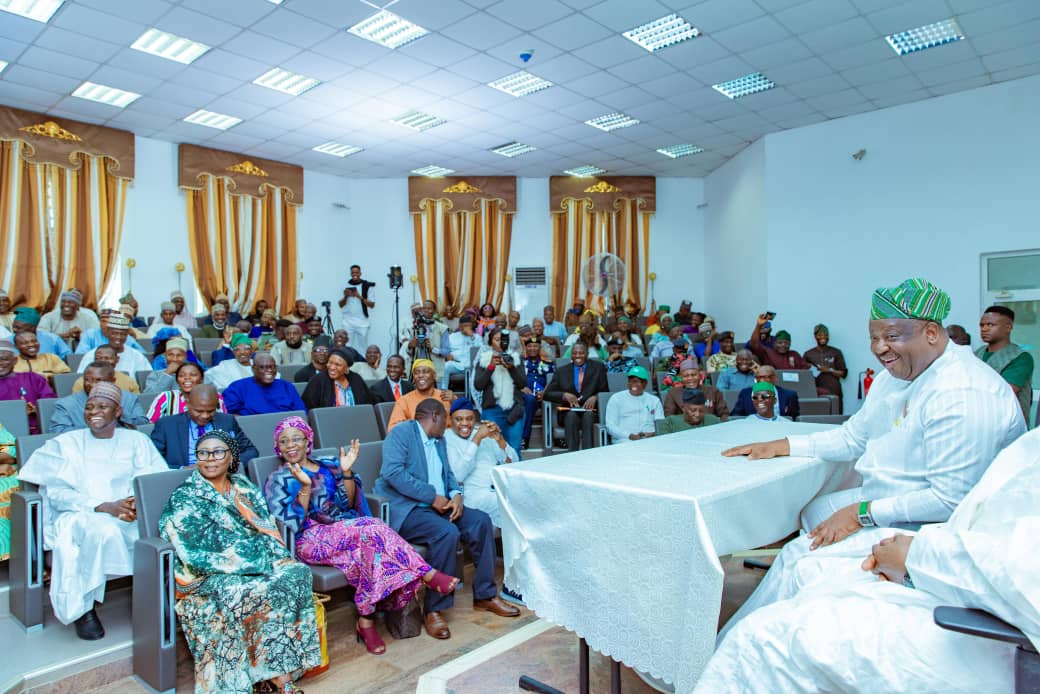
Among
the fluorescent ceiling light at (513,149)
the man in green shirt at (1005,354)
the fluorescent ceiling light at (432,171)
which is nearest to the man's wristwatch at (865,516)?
the man in green shirt at (1005,354)

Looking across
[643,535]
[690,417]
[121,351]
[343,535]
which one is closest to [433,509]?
[343,535]

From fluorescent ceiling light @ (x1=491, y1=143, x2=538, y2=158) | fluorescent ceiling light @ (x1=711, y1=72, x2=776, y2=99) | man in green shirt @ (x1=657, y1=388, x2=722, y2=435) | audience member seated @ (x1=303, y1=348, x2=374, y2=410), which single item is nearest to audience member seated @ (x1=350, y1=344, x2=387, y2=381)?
audience member seated @ (x1=303, y1=348, x2=374, y2=410)

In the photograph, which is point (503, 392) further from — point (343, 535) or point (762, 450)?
point (762, 450)

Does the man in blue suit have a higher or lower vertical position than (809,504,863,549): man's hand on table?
lower

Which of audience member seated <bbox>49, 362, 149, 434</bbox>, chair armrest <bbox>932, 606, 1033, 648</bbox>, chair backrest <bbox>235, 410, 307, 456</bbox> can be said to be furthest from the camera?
chair backrest <bbox>235, 410, 307, 456</bbox>

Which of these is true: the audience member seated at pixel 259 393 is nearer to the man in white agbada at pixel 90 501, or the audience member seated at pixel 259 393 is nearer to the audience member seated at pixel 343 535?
the man in white agbada at pixel 90 501

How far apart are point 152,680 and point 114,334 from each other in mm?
3879

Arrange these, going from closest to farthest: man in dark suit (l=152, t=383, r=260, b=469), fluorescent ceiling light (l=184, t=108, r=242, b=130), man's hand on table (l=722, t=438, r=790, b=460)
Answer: man's hand on table (l=722, t=438, r=790, b=460) → man in dark suit (l=152, t=383, r=260, b=469) → fluorescent ceiling light (l=184, t=108, r=242, b=130)

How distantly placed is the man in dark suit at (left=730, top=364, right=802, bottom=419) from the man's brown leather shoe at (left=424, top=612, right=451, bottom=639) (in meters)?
3.33

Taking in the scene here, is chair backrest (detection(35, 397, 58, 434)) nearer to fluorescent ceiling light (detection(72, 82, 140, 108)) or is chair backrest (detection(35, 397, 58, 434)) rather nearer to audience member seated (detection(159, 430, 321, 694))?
audience member seated (detection(159, 430, 321, 694))

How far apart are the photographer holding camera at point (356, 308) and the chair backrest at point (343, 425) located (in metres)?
6.06

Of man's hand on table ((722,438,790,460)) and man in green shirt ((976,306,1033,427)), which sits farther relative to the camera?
man in green shirt ((976,306,1033,427))

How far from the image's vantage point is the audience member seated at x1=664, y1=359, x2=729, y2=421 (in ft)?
17.8

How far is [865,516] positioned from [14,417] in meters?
4.55
